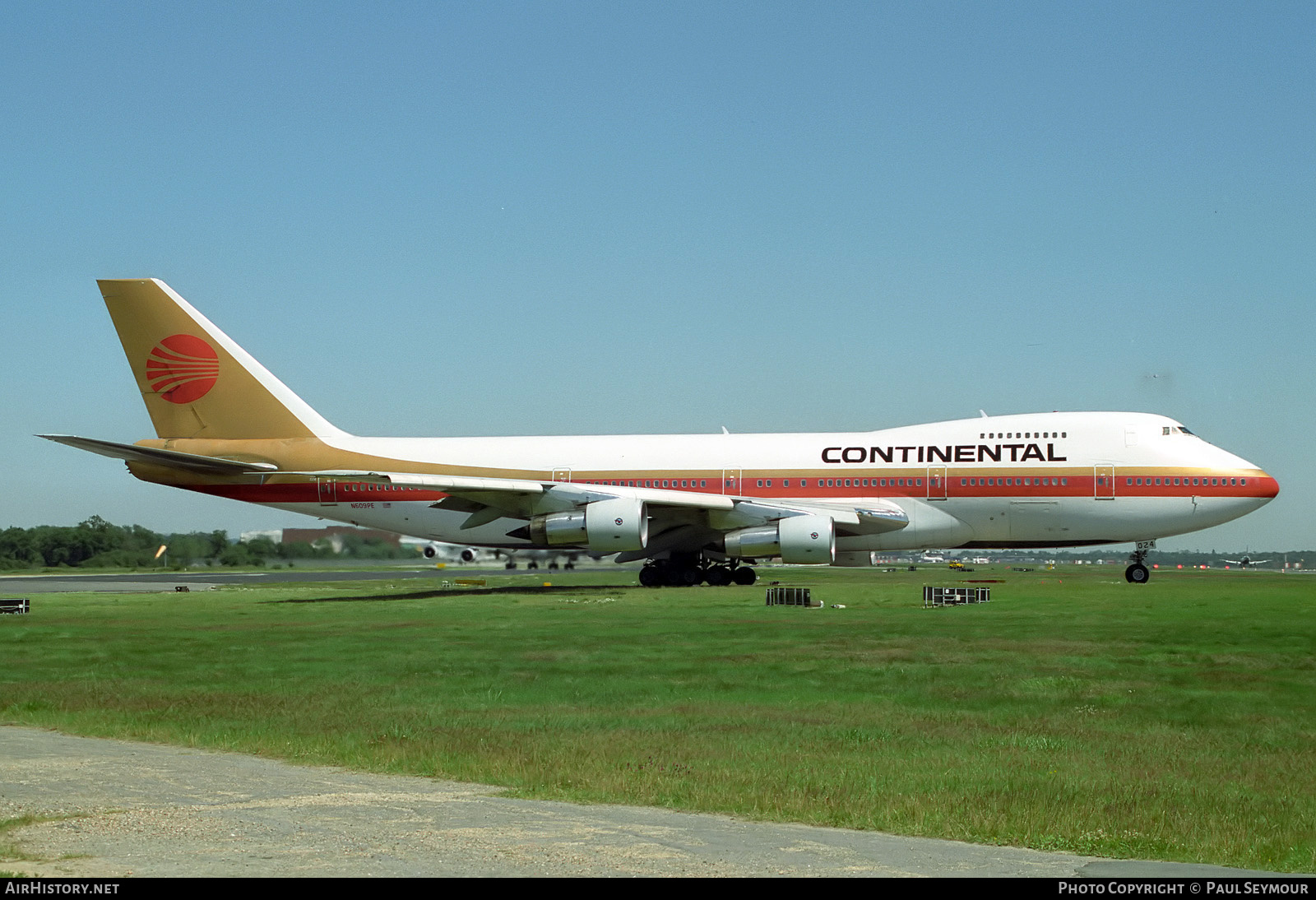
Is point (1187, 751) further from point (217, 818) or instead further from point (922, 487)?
point (922, 487)

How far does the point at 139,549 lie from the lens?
7112 cm

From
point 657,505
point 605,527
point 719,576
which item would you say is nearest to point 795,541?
point 657,505

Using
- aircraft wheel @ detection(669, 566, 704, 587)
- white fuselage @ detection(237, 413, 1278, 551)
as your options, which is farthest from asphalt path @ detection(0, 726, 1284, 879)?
aircraft wheel @ detection(669, 566, 704, 587)

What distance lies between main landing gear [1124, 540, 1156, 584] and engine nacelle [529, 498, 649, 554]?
15421 millimetres

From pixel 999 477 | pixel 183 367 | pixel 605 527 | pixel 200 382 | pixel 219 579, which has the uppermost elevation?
pixel 183 367

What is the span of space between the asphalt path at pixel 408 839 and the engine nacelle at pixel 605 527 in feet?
89.4

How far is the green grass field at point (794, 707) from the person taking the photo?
9328mm

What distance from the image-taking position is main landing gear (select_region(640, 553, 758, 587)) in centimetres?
4084

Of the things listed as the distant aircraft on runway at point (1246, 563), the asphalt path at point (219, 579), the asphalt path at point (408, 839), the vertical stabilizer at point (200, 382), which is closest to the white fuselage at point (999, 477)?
the asphalt path at point (219, 579)

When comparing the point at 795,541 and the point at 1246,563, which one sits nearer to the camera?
the point at 795,541

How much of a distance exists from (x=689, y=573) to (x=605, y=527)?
15.1ft

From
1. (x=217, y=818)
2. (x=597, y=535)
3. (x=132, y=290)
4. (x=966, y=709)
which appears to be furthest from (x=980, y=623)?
(x=132, y=290)

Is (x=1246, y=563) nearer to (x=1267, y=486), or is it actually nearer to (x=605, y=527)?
(x=1267, y=486)

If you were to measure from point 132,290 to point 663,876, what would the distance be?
39596 mm
